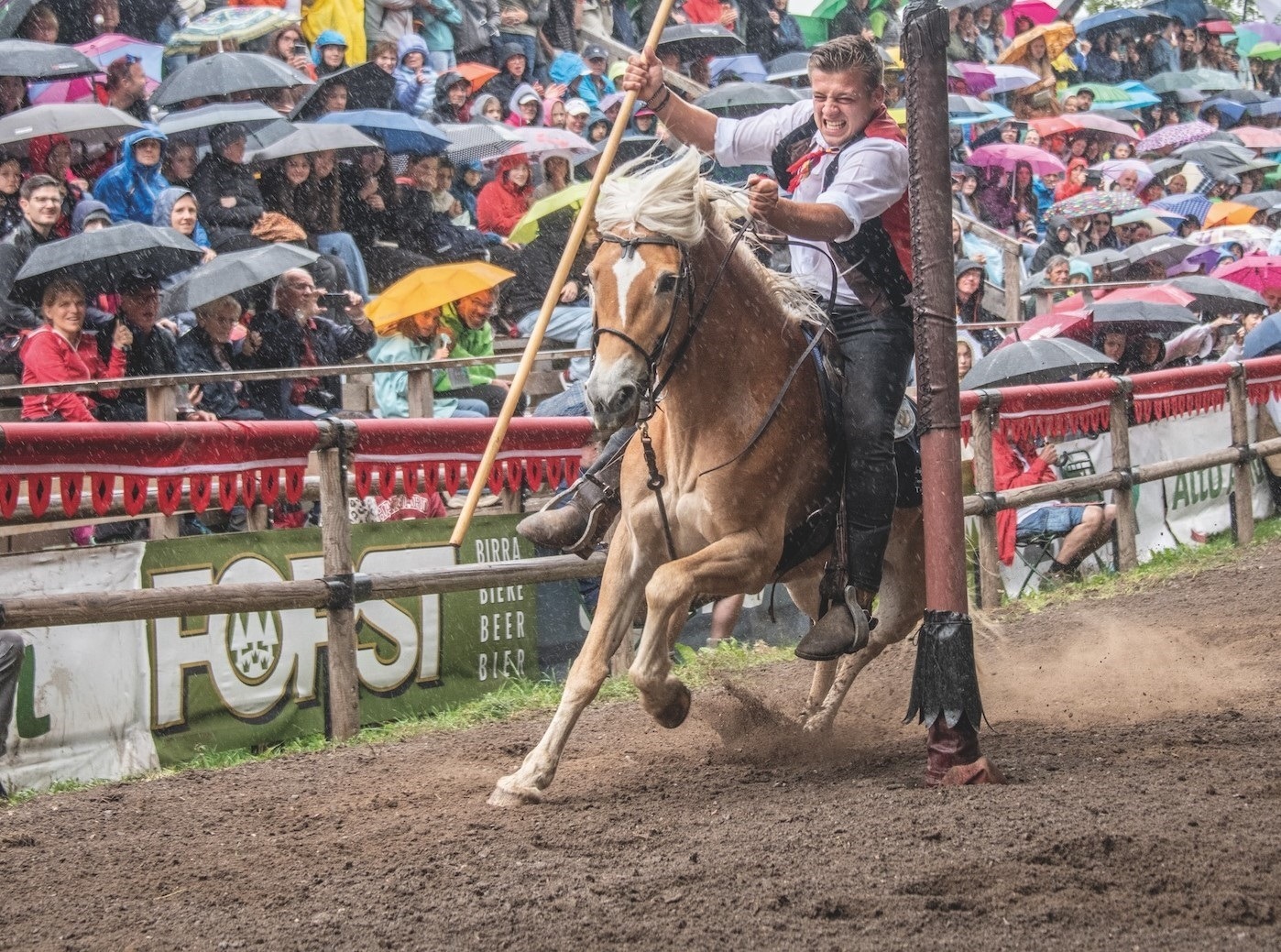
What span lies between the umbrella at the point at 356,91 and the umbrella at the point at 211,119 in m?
0.69

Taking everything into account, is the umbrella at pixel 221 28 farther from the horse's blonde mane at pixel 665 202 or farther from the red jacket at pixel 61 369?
the horse's blonde mane at pixel 665 202

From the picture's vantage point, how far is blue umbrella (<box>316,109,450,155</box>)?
37.9 feet

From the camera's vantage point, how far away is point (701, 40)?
671 inches

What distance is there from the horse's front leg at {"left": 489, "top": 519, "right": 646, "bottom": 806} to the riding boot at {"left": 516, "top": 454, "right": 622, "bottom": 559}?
191mm

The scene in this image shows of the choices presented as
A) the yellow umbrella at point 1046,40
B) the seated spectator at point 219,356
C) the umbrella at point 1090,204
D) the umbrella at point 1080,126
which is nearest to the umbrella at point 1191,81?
the yellow umbrella at point 1046,40

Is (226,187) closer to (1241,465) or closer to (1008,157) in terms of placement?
(1241,465)

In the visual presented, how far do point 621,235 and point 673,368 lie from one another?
0.48 m

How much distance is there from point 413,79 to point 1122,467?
22.8 ft

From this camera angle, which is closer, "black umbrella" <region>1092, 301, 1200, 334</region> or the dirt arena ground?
the dirt arena ground

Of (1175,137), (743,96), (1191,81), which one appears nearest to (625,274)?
(743,96)

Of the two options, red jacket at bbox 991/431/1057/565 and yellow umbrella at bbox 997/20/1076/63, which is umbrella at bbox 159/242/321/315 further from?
yellow umbrella at bbox 997/20/1076/63

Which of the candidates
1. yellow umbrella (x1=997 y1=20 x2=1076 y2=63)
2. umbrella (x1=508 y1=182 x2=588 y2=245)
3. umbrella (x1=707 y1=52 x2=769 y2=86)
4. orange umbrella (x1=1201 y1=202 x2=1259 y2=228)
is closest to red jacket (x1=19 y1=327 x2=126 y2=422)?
umbrella (x1=508 y1=182 x2=588 y2=245)

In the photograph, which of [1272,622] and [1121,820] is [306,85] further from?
[1121,820]

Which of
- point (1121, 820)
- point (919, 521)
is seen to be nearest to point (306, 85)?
point (919, 521)
